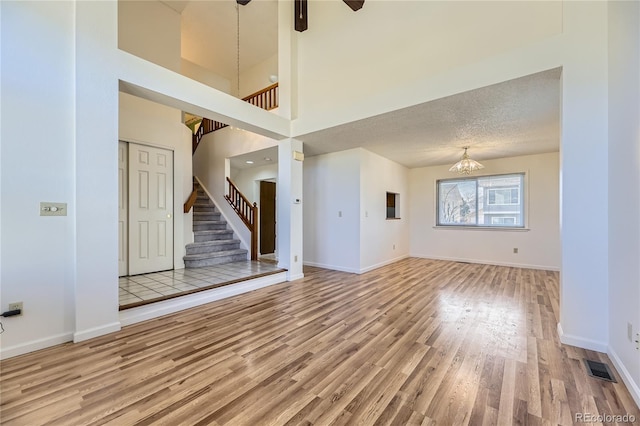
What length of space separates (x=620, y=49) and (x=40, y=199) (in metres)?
4.80

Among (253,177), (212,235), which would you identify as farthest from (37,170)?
(253,177)

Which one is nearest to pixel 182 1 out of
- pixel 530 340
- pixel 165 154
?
pixel 165 154

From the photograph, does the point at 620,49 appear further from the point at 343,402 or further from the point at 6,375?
the point at 6,375

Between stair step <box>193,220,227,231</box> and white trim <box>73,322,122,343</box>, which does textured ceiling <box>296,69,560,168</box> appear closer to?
stair step <box>193,220,227,231</box>

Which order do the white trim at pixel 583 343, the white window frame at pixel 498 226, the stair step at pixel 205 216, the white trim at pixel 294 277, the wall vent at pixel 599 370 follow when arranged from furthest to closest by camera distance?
1. the stair step at pixel 205 216
2. the white window frame at pixel 498 226
3. the white trim at pixel 294 277
4. the white trim at pixel 583 343
5. the wall vent at pixel 599 370

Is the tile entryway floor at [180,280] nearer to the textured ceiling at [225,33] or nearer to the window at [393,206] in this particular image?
the window at [393,206]

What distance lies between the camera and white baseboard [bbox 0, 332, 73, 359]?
2051mm

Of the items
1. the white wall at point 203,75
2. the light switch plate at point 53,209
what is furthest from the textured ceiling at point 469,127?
the white wall at point 203,75

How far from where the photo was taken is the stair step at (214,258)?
4785 millimetres

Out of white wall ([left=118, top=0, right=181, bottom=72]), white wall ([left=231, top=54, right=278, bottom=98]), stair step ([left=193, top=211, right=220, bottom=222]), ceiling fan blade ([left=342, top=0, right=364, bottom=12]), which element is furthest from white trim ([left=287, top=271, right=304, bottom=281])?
white wall ([left=231, top=54, right=278, bottom=98])

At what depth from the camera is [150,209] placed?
14.5ft

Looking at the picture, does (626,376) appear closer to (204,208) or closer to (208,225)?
(208,225)

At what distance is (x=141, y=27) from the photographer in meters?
4.50

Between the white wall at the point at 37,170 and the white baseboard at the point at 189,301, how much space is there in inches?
19.1
